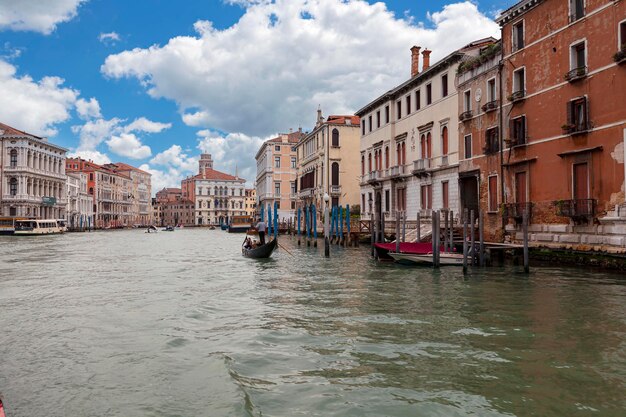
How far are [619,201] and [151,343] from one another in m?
11.8

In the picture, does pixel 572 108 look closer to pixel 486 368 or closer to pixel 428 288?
pixel 428 288

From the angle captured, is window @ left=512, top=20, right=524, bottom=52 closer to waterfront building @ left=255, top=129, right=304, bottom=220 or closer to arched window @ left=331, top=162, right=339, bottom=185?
arched window @ left=331, top=162, right=339, bottom=185

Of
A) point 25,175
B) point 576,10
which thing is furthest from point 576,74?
point 25,175

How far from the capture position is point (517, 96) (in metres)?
16.9

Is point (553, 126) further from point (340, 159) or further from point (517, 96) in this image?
point (340, 159)

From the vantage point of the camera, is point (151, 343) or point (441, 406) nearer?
point (441, 406)

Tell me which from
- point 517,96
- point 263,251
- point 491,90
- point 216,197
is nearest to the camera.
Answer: point 517,96

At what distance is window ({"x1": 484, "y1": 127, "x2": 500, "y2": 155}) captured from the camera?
18.2 m

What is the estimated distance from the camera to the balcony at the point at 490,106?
59.3 ft

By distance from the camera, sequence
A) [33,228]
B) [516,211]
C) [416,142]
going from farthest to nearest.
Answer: [33,228]
[416,142]
[516,211]

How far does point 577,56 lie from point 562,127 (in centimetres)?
209

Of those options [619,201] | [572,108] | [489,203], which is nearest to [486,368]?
[619,201]

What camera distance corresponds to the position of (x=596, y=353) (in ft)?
18.7

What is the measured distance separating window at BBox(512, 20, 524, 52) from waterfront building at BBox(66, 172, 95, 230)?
6389cm
